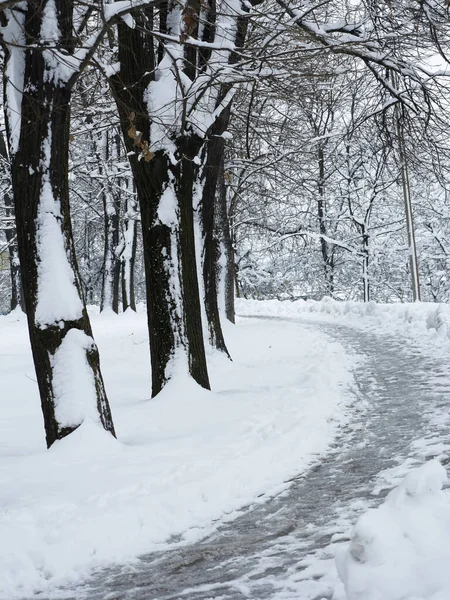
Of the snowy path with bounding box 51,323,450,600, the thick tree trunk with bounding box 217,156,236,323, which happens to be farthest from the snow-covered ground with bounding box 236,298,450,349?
the snowy path with bounding box 51,323,450,600

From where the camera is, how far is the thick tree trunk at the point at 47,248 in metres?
5.62

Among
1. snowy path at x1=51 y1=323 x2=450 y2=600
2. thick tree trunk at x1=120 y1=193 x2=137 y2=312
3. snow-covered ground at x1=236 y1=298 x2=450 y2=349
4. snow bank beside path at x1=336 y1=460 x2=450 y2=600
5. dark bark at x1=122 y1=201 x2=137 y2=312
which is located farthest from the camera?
dark bark at x1=122 y1=201 x2=137 y2=312

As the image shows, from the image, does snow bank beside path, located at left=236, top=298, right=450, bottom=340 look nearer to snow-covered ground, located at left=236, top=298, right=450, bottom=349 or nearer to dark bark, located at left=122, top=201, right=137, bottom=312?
snow-covered ground, located at left=236, top=298, right=450, bottom=349

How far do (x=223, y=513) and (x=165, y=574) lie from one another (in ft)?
3.16

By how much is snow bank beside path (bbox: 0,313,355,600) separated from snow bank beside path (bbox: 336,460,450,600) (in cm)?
154

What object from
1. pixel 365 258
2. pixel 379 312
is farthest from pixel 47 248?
pixel 365 258

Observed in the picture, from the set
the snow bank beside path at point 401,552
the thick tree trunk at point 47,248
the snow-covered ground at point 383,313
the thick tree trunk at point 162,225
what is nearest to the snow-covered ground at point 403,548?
the snow bank beside path at point 401,552

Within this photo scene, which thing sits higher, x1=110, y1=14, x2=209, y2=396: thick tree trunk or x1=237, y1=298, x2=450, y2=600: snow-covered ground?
x1=110, y1=14, x2=209, y2=396: thick tree trunk

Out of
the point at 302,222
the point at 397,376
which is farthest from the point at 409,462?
the point at 302,222

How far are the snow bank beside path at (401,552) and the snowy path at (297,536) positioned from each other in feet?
0.76

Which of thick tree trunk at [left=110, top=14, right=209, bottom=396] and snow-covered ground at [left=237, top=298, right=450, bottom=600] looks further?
thick tree trunk at [left=110, top=14, right=209, bottom=396]

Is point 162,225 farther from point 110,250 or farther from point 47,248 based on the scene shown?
point 110,250

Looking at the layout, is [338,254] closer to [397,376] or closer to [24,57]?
[397,376]

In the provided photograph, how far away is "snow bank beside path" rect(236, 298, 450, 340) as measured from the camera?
48.4ft
